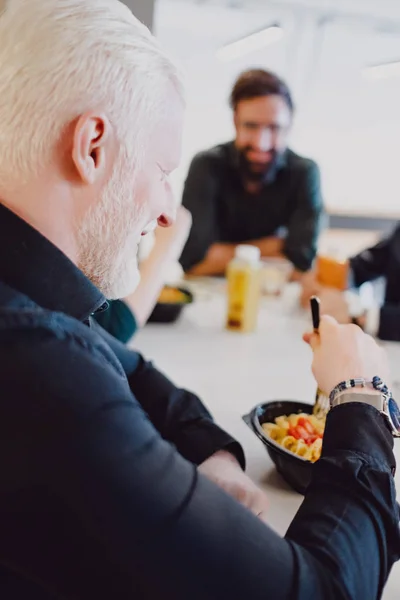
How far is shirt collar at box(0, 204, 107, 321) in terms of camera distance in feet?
1.89

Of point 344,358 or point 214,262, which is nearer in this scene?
point 344,358

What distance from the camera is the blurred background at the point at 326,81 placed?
4.64 metres

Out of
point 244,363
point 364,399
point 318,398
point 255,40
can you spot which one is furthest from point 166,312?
point 255,40

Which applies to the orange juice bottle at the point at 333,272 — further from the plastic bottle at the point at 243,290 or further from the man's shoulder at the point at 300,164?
the man's shoulder at the point at 300,164

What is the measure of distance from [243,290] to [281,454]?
2.59 feet

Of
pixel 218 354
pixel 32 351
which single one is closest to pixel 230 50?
pixel 218 354

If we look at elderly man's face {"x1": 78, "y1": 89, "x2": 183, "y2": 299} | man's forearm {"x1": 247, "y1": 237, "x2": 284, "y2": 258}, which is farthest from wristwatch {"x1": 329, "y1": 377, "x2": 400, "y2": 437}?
man's forearm {"x1": 247, "y1": 237, "x2": 284, "y2": 258}

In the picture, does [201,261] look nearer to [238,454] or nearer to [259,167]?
[259,167]

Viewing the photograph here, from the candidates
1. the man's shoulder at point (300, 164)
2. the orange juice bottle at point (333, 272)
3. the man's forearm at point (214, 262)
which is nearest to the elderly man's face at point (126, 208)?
the orange juice bottle at point (333, 272)

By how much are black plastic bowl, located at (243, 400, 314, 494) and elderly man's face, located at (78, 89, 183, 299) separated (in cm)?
34

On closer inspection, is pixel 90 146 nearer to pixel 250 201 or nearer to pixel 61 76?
pixel 61 76

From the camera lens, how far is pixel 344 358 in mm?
830

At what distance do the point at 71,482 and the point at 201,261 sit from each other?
1.87 meters

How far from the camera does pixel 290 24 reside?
474 cm
